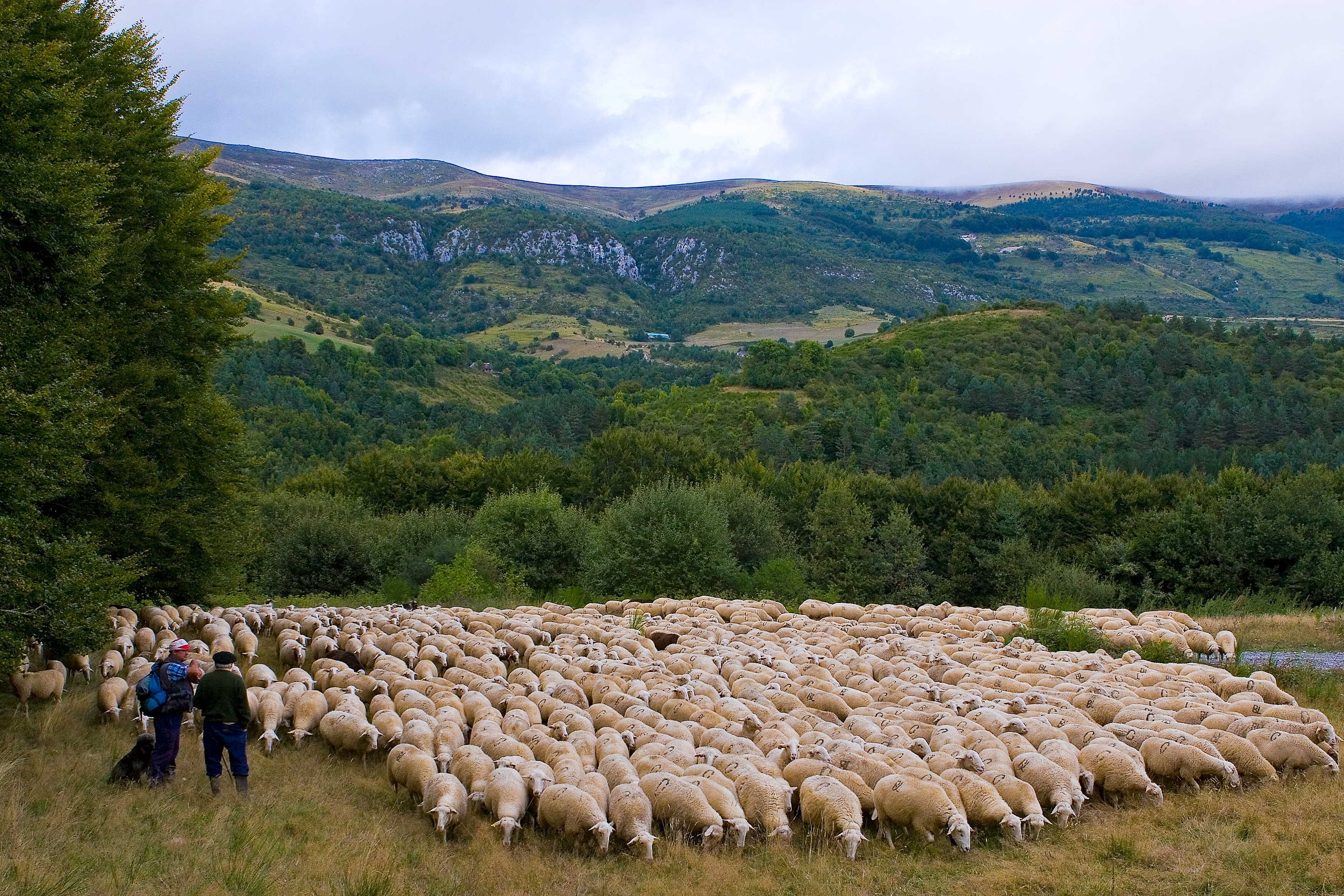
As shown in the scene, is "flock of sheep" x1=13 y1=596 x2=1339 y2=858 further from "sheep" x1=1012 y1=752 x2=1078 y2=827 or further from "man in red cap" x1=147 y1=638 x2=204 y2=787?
"man in red cap" x1=147 y1=638 x2=204 y2=787

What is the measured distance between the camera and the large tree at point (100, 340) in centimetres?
1241

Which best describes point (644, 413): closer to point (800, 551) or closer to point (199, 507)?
point (800, 551)

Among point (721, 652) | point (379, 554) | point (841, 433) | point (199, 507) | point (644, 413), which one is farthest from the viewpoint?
point (644, 413)

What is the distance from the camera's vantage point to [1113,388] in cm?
8300

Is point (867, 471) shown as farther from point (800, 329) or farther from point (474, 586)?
point (800, 329)

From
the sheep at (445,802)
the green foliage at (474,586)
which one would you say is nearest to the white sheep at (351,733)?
the sheep at (445,802)

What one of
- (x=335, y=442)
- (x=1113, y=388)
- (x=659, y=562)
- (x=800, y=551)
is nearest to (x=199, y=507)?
(x=659, y=562)

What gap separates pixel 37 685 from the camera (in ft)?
45.6

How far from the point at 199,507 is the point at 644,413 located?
232 ft

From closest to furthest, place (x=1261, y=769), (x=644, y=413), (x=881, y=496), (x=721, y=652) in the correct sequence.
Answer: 1. (x=1261, y=769)
2. (x=721, y=652)
3. (x=881, y=496)
4. (x=644, y=413)

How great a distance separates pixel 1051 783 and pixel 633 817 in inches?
199

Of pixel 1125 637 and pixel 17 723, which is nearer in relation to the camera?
pixel 17 723

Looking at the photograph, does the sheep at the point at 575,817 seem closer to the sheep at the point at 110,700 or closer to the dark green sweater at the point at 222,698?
the dark green sweater at the point at 222,698

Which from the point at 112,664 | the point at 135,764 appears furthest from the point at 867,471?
the point at 135,764
